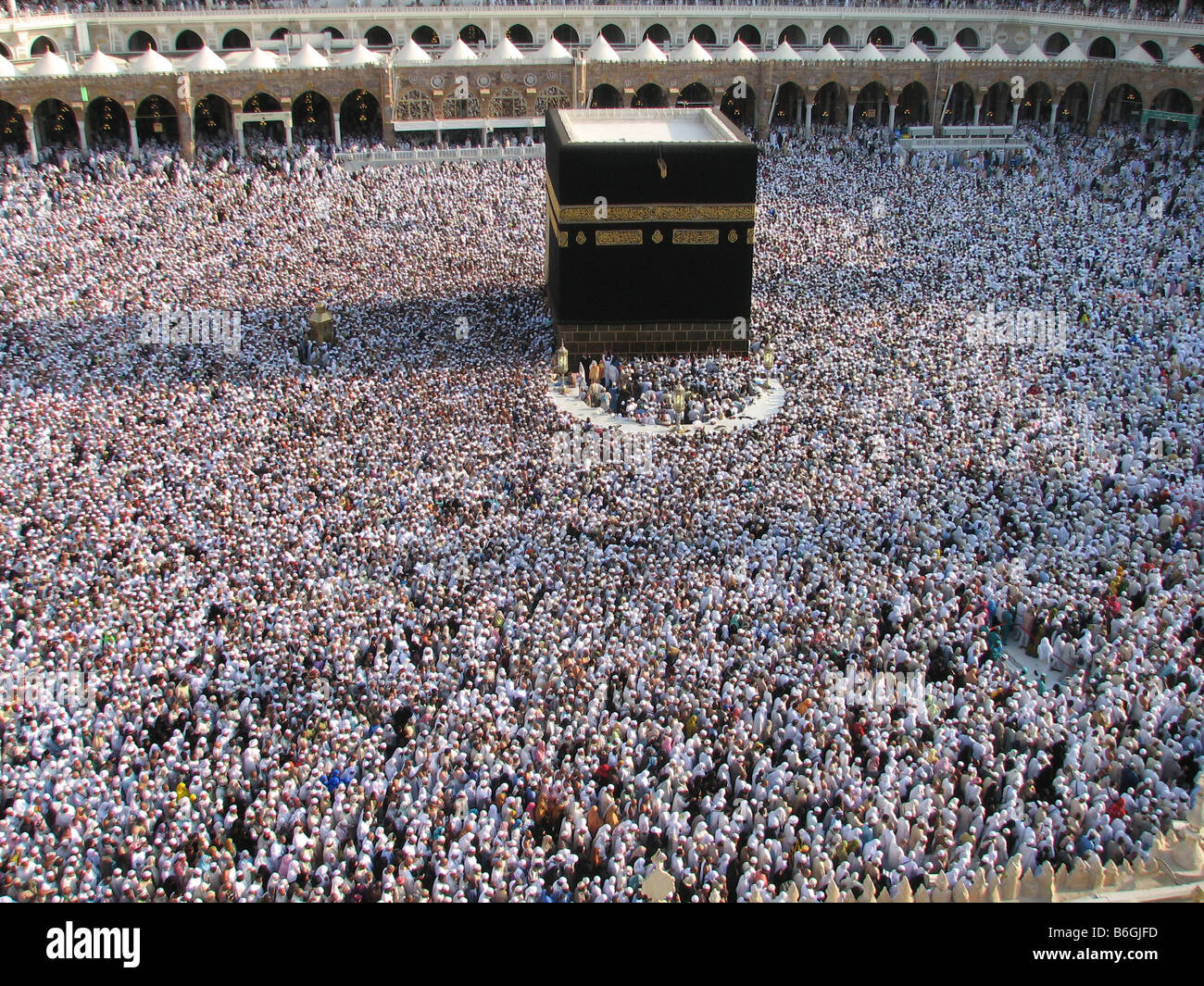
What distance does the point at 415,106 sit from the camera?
30.5 meters

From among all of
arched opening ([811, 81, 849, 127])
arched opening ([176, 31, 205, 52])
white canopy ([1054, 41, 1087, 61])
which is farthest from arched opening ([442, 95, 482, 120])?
white canopy ([1054, 41, 1087, 61])

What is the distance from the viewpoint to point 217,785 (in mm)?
8617

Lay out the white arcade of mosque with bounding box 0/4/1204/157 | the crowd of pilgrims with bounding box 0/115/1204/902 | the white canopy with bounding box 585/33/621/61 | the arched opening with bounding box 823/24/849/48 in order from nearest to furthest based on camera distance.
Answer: the crowd of pilgrims with bounding box 0/115/1204/902, the white arcade of mosque with bounding box 0/4/1204/157, the white canopy with bounding box 585/33/621/61, the arched opening with bounding box 823/24/849/48

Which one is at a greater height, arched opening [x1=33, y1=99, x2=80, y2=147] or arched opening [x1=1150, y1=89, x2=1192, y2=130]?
arched opening [x1=1150, y1=89, x2=1192, y2=130]

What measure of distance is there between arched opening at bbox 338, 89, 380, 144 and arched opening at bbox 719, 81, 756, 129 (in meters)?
9.45

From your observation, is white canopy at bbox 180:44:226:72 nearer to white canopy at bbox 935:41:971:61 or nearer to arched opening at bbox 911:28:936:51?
white canopy at bbox 935:41:971:61

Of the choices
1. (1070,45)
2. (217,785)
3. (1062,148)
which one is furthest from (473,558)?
(1070,45)

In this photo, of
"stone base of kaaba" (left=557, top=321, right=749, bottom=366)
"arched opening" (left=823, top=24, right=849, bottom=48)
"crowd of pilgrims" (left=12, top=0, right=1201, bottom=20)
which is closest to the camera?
"stone base of kaaba" (left=557, top=321, right=749, bottom=366)

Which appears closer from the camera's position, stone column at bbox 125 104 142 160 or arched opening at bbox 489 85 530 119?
stone column at bbox 125 104 142 160

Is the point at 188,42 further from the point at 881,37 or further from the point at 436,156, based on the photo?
the point at 881,37

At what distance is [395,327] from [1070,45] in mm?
23820

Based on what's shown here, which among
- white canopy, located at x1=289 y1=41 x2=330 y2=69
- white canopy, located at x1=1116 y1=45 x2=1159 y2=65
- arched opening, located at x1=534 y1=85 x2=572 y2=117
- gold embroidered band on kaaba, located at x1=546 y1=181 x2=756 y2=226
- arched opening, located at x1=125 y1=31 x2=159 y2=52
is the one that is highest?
white canopy, located at x1=1116 y1=45 x2=1159 y2=65

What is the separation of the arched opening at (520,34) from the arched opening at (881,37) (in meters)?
10.4

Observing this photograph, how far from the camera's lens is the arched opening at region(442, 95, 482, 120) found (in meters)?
30.6
